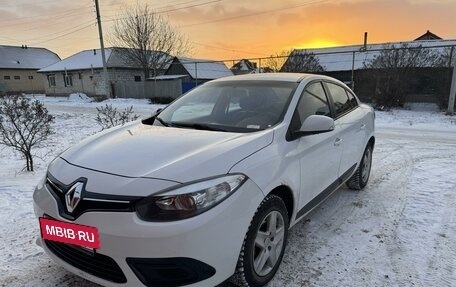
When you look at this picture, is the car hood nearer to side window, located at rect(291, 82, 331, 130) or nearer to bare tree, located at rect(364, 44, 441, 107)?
side window, located at rect(291, 82, 331, 130)

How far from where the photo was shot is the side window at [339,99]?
4.20 metres

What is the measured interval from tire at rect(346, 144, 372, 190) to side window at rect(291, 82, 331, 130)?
1.36 metres

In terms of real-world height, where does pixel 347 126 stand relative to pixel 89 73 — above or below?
below

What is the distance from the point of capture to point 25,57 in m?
54.9

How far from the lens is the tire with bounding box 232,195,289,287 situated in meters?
2.44

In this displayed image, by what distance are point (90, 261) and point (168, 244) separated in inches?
23.7

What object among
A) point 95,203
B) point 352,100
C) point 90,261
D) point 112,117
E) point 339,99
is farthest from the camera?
point 112,117

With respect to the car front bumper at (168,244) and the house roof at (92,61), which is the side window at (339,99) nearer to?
the car front bumper at (168,244)

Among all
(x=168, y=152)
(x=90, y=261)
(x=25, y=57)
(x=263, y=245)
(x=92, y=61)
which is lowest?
(x=263, y=245)

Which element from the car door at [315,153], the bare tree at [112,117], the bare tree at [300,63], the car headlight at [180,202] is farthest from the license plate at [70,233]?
the bare tree at [300,63]

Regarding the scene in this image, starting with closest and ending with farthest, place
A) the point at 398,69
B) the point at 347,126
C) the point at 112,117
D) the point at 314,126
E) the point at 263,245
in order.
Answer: the point at 263,245, the point at 314,126, the point at 347,126, the point at 112,117, the point at 398,69

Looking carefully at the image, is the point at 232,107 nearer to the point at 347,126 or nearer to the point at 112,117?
the point at 347,126

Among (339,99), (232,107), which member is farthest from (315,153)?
(339,99)

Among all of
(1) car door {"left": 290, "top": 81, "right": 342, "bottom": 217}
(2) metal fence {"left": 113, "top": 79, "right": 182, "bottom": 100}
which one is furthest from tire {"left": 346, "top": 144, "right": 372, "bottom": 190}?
(2) metal fence {"left": 113, "top": 79, "right": 182, "bottom": 100}
